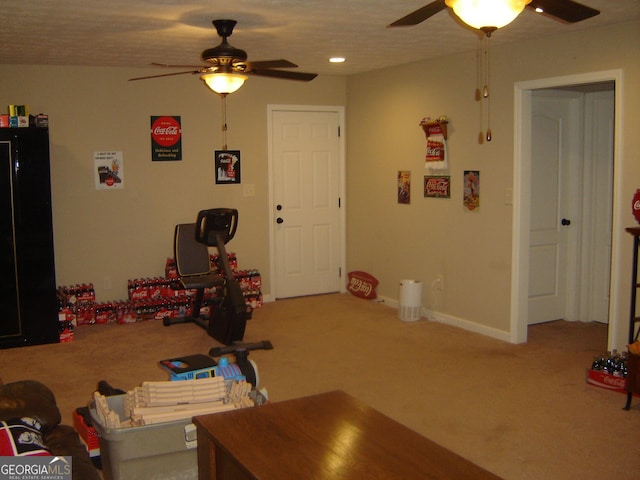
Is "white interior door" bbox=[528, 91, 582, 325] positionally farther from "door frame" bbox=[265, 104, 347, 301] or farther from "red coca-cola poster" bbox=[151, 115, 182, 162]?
"red coca-cola poster" bbox=[151, 115, 182, 162]

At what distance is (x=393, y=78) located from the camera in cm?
673

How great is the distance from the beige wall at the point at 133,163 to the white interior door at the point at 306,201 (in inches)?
7.5

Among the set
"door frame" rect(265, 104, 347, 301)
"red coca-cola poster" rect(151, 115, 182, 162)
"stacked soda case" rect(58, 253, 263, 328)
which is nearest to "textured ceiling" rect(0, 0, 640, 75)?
"red coca-cola poster" rect(151, 115, 182, 162)

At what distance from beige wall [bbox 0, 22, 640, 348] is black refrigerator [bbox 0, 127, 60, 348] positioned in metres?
0.73

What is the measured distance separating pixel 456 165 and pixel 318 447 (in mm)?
4481

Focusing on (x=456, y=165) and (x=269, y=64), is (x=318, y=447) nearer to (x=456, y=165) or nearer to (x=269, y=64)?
(x=269, y=64)

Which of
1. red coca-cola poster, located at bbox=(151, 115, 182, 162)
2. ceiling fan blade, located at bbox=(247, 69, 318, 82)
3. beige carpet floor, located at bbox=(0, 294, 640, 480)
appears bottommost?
beige carpet floor, located at bbox=(0, 294, 640, 480)

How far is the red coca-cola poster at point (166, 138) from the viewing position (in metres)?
6.66

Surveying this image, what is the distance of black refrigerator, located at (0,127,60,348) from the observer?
18.0 ft

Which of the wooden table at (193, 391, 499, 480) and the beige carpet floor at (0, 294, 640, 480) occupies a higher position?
the wooden table at (193, 391, 499, 480)

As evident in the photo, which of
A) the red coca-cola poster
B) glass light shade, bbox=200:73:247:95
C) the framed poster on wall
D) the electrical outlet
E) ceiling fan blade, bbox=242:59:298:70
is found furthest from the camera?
the electrical outlet

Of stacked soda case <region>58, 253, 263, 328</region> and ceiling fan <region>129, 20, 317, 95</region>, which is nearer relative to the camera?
ceiling fan <region>129, 20, 317, 95</region>

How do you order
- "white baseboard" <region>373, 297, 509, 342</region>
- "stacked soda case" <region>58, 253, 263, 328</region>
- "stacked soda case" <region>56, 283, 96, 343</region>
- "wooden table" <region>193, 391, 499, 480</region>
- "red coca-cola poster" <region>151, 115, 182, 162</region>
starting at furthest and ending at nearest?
"red coca-cola poster" <region>151, 115, 182, 162</region> → "stacked soda case" <region>58, 253, 263, 328</region> → "stacked soda case" <region>56, 283, 96, 343</region> → "white baseboard" <region>373, 297, 509, 342</region> → "wooden table" <region>193, 391, 499, 480</region>

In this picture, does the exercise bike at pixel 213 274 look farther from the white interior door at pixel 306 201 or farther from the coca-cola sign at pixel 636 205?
the coca-cola sign at pixel 636 205
